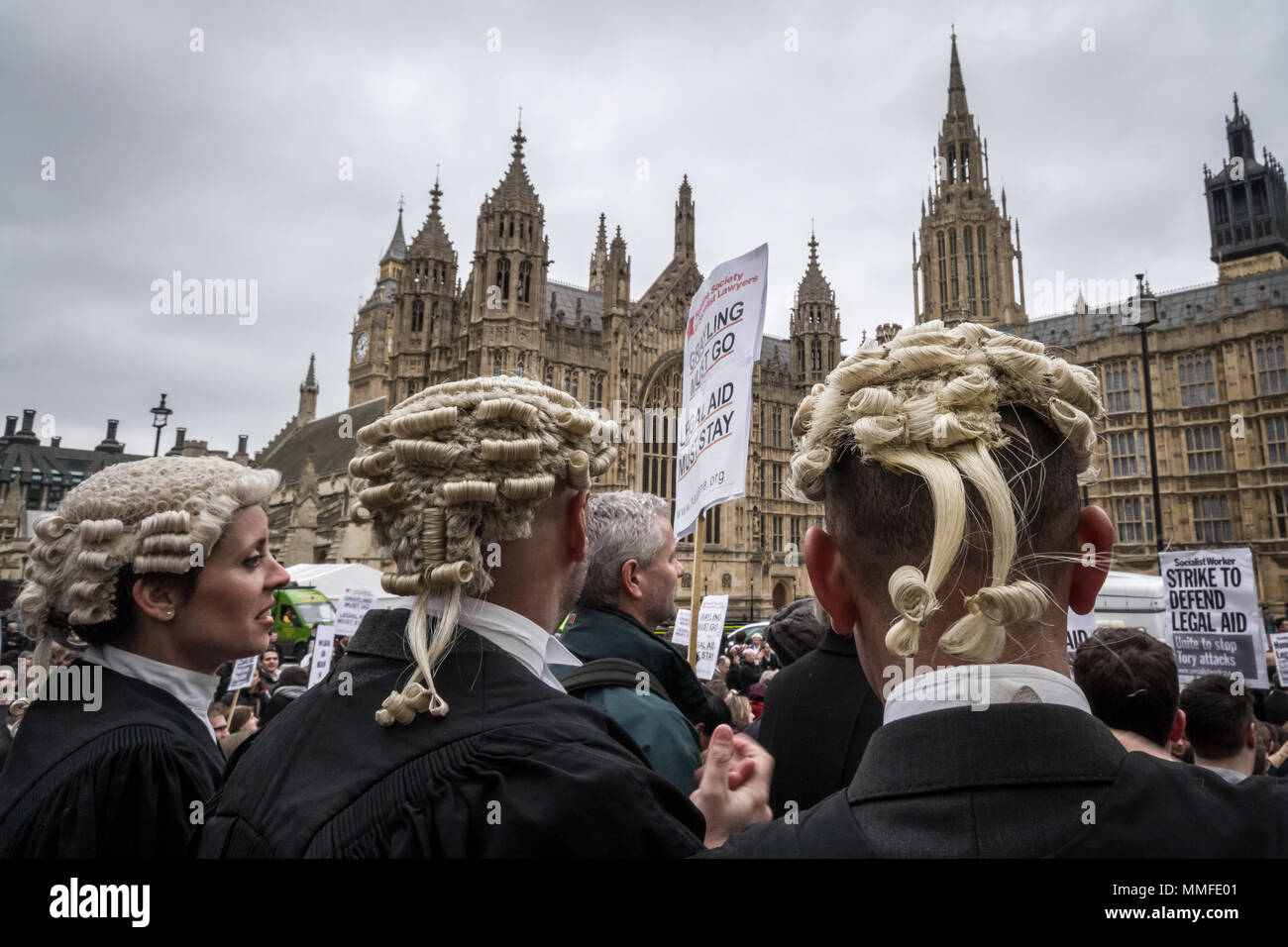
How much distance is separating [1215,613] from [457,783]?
8.09 meters

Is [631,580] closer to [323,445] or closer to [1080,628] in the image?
[1080,628]

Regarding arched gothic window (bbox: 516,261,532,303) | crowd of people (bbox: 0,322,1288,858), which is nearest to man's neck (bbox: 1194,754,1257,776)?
crowd of people (bbox: 0,322,1288,858)

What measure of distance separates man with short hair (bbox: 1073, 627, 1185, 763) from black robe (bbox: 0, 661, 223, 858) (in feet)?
9.47

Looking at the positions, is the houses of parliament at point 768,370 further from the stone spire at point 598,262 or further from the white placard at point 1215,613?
the white placard at point 1215,613

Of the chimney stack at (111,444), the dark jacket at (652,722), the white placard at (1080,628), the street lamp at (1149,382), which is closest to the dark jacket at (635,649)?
the dark jacket at (652,722)

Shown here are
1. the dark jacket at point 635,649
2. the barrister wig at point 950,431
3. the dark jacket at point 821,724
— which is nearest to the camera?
the barrister wig at point 950,431

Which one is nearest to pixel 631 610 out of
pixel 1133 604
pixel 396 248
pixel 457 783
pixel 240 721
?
pixel 457 783

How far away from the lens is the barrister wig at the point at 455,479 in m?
1.62

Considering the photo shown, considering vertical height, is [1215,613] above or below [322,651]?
above

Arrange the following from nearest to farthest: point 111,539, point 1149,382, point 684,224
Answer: point 111,539 → point 1149,382 → point 684,224

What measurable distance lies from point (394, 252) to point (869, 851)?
9189 centimetres

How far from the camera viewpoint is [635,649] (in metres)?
2.91

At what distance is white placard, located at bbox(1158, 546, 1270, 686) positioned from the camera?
672 centimetres

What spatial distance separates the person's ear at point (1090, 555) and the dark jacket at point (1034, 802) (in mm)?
355
